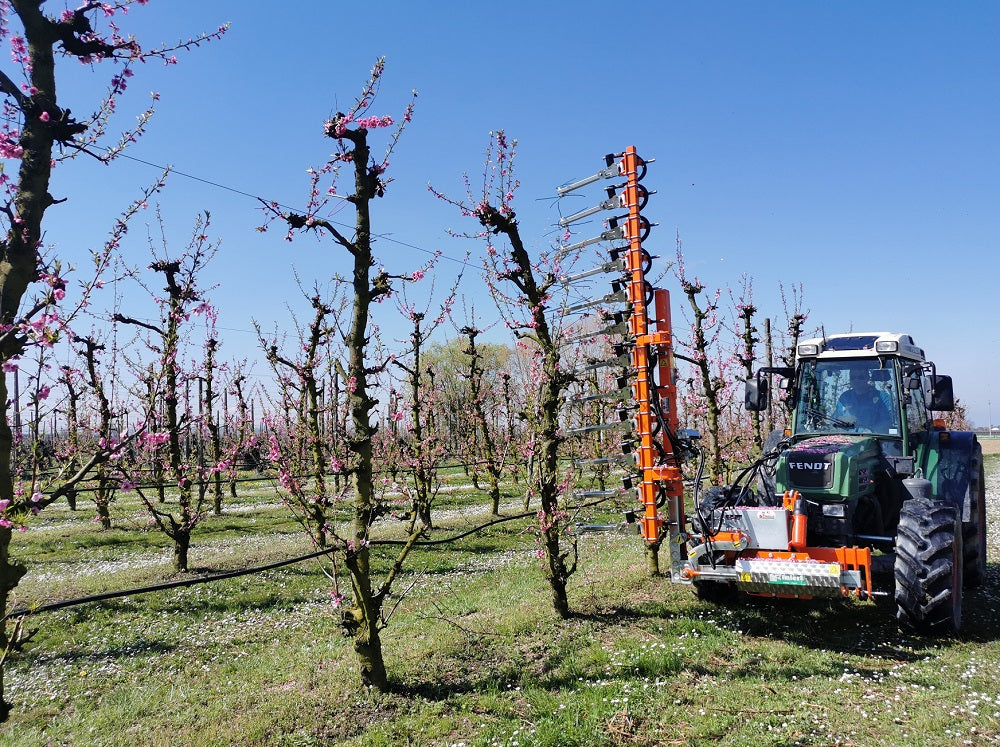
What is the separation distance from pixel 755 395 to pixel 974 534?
3626 mm

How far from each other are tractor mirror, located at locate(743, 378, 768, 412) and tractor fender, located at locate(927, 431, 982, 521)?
2363 millimetres

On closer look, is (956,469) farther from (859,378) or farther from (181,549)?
(181,549)

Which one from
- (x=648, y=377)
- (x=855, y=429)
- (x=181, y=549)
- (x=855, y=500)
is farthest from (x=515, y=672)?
(x=181, y=549)

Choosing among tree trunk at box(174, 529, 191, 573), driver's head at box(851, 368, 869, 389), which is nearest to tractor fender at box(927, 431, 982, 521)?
driver's head at box(851, 368, 869, 389)

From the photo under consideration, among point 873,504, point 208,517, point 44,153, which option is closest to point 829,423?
point 873,504

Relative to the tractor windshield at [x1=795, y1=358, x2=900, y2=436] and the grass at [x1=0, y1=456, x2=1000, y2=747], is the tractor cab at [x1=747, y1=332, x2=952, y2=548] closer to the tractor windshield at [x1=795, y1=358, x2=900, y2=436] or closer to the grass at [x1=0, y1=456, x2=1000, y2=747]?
the tractor windshield at [x1=795, y1=358, x2=900, y2=436]

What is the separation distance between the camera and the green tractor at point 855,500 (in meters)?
6.65

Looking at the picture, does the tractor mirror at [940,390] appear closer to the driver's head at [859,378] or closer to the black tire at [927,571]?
the driver's head at [859,378]

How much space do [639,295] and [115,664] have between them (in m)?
8.40

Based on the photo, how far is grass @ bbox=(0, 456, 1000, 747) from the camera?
554 centimetres

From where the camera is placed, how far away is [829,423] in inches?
341

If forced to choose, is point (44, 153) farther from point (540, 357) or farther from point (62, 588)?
point (62, 588)

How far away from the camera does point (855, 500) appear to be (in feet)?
24.3

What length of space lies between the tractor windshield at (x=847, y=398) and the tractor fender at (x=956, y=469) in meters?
1.09
